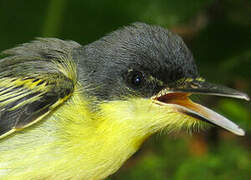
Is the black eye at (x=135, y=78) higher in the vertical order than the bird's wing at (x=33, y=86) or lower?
higher

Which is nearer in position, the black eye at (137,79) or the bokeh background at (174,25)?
the black eye at (137,79)

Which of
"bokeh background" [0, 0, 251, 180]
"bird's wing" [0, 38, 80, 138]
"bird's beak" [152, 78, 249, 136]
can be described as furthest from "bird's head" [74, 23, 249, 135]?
"bokeh background" [0, 0, 251, 180]

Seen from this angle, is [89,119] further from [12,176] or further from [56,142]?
[12,176]

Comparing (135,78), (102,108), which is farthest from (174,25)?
(102,108)

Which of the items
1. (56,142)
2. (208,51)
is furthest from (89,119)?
(208,51)

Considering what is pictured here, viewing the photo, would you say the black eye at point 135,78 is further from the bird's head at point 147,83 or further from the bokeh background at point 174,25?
the bokeh background at point 174,25

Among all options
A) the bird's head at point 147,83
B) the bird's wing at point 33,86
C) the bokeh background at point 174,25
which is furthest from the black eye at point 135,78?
the bokeh background at point 174,25
